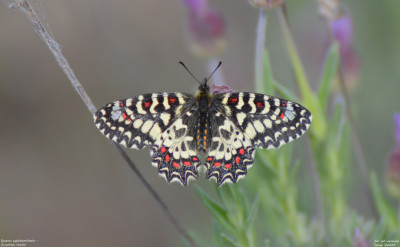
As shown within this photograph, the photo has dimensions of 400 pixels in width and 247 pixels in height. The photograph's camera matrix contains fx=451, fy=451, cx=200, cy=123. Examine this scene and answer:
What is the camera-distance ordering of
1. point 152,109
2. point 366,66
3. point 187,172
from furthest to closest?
point 366,66
point 152,109
point 187,172

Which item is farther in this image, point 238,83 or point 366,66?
point 366,66

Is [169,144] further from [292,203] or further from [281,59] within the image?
[281,59]

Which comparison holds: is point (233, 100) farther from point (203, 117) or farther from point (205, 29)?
point (205, 29)

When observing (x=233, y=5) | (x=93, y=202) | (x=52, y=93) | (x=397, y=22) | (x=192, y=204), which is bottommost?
(x=192, y=204)

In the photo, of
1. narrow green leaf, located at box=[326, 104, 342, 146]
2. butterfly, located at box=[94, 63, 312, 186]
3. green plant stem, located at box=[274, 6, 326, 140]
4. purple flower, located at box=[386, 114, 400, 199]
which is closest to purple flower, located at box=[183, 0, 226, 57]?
butterfly, located at box=[94, 63, 312, 186]

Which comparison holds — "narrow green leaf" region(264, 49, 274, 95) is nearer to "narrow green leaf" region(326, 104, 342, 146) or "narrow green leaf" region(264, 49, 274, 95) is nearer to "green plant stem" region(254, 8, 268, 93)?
"green plant stem" region(254, 8, 268, 93)

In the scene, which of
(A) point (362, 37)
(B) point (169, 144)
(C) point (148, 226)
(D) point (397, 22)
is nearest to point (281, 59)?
(A) point (362, 37)
